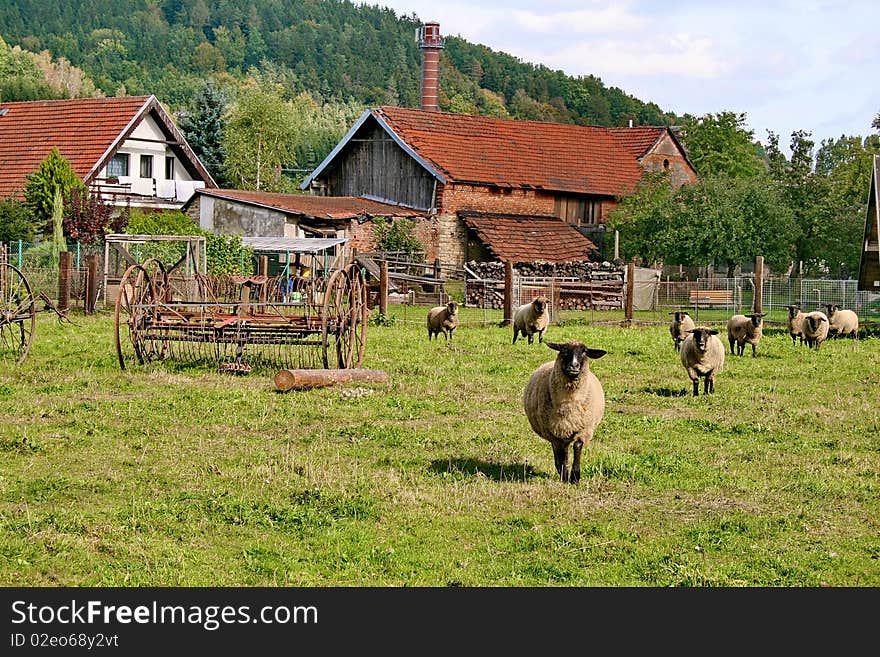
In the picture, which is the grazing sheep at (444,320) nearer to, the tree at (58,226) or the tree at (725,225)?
the tree at (58,226)

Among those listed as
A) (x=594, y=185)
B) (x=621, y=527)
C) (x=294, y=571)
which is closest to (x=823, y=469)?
(x=621, y=527)

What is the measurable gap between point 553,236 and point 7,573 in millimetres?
38614

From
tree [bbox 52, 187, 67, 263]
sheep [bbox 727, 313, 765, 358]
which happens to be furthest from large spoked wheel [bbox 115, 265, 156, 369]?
tree [bbox 52, 187, 67, 263]

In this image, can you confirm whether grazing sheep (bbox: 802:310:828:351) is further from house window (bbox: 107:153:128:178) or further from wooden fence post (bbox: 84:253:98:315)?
house window (bbox: 107:153:128:178)

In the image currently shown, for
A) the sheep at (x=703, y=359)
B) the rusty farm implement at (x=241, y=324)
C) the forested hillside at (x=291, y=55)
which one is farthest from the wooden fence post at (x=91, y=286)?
the forested hillside at (x=291, y=55)

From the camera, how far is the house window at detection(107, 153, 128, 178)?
4716 centimetres

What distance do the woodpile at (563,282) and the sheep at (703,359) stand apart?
18583 mm

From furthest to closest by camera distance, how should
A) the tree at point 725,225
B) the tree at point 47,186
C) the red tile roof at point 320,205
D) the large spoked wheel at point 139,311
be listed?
1. the red tile roof at point 320,205
2. the tree at point 725,225
3. the tree at point 47,186
4. the large spoked wheel at point 139,311

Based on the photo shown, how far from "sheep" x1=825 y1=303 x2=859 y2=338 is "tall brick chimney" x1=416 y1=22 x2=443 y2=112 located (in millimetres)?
35690

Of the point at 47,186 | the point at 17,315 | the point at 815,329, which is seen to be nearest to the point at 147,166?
the point at 47,186

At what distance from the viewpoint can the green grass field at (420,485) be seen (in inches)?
307

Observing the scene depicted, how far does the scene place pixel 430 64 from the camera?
198 ft

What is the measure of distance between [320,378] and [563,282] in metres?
22.2

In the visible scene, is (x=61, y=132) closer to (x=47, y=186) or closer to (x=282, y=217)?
(x=47, y=186)
